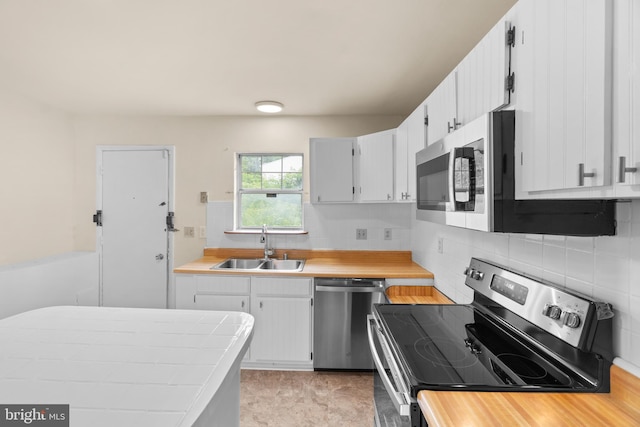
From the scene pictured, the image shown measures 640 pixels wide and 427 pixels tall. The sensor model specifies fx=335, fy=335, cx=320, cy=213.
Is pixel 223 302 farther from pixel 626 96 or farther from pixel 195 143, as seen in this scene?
pixel 626 96

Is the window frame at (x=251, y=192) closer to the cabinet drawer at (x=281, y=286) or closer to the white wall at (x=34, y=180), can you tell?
the cabinet drawer at (x=281, y=286)

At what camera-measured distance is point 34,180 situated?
3.11 meters

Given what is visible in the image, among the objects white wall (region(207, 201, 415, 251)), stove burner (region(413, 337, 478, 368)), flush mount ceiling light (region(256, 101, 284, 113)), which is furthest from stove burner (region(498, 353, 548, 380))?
flush mount ceiling light (region(256, 101, 284, 113))

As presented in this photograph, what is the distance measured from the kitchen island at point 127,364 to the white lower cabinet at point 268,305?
1.41m

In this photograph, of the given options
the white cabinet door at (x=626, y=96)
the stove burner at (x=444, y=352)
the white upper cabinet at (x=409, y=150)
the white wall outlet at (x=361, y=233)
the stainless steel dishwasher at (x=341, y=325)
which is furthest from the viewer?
the white wall outlet at (x=361, y=233)

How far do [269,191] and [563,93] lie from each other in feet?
9.55

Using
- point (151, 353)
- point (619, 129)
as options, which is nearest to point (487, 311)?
point (619, 129)

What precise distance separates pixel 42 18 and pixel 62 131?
79.0 inches

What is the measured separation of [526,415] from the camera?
90cm

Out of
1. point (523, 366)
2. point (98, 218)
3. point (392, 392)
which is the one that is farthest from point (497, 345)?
point (98, 218)

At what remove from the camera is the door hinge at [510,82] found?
1101mm

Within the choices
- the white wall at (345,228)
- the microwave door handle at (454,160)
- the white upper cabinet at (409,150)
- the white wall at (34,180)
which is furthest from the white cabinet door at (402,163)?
the white wall at (34,180)

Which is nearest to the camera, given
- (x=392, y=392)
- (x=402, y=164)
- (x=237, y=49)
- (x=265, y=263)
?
(x=392, y=392)

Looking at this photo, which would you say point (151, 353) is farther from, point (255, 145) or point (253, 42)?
point (255, 145)
